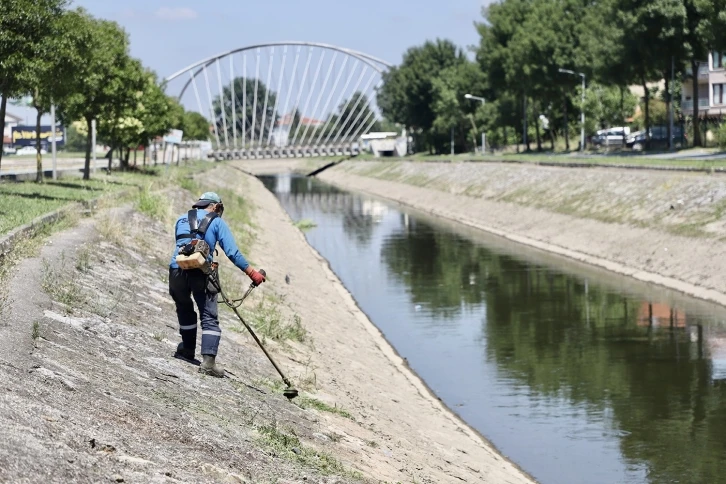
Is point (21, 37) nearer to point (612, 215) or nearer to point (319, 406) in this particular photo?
point (319, 406)

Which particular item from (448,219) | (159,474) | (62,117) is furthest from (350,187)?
(159,474)

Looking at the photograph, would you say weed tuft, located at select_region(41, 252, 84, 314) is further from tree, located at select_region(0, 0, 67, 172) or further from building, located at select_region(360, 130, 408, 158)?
building, located at select_region(360, 130, 408, 158)

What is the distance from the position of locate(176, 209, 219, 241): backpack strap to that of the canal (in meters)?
6.22

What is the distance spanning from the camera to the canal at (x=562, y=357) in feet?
62.5

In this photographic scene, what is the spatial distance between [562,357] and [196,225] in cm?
1417


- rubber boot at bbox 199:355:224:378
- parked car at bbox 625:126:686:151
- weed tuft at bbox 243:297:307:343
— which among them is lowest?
weed tuft at bbox 243:297:307:343

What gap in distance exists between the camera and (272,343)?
2202 cm

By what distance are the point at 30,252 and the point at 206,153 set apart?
485 feet

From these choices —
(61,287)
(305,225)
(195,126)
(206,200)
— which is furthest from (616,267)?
(195,126)

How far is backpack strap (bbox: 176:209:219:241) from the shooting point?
1484cm

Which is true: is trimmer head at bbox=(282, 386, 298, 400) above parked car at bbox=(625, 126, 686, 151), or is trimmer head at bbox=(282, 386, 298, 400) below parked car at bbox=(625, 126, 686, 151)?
below

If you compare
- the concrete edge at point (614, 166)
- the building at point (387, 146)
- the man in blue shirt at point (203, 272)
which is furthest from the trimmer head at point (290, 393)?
the building at point (387, 146)

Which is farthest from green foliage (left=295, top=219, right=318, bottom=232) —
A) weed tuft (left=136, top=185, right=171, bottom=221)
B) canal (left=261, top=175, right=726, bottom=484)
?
weed tuft (left=136, top=185, right=171, bottom=221)

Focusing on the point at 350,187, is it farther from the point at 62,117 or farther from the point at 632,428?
the point at 632,428
